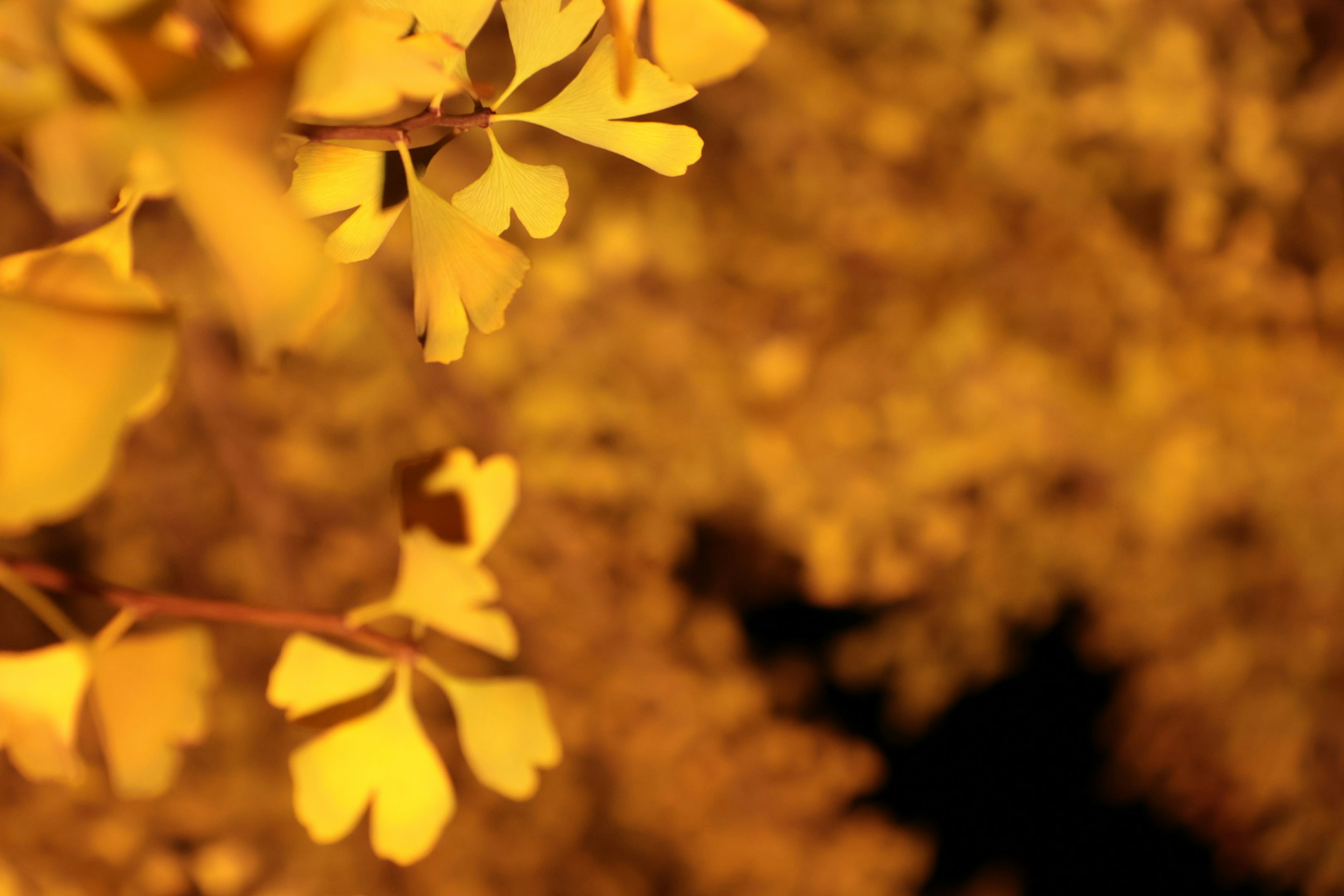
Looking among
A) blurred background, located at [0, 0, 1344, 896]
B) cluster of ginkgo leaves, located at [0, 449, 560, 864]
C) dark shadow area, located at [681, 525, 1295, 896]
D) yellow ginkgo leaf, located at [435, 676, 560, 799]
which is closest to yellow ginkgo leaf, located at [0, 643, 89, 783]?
cluster of ginkgo leaves, located at [0, 449, 560, 864]

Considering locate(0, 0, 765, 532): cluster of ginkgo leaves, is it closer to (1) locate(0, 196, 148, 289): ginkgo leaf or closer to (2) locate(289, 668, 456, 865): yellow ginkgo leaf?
(1) locate(0, 196, 148, 289): ginkgo leaf

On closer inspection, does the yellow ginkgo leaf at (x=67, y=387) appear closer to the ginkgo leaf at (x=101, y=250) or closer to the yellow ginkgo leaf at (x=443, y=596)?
the ginkgo leaf at (x=101, y=250)

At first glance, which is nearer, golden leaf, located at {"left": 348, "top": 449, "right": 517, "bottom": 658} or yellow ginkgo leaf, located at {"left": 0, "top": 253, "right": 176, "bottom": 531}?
yellow ginkgo leaf, located at {"left": 0, "top": 253, "right": 176, "bottom": 531}

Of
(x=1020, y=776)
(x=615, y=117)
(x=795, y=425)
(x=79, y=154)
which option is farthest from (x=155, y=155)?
(x=1020, y=776)

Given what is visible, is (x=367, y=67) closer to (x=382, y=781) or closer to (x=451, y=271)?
(x=451, y=271)

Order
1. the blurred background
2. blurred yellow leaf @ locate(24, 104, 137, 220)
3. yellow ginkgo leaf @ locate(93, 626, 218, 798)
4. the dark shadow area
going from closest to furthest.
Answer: blurred yellow leaf @ locate(24, 104, 137, 220)
yellow ginkgo leaf @ locate(93, 626, 218, 798)
the blurred background
the dark shadow area

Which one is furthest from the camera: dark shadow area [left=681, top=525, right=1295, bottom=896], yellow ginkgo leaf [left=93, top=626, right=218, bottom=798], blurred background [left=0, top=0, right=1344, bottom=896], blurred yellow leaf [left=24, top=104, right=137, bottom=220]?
dark shadow area [left=681, top=525, right=1295, bottom=896]
